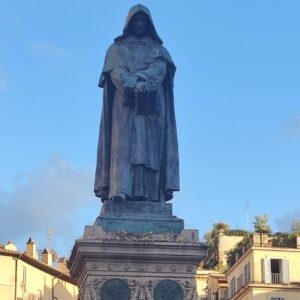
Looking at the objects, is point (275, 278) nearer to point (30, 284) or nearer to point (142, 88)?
point (30, 284)

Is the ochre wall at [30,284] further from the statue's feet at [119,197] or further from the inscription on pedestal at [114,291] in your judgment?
the inscription on pedestal at [114,291]

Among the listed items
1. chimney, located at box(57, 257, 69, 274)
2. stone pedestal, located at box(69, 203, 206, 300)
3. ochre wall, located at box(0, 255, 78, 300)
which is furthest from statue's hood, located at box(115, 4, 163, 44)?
chimney, located at box(57, 257, 69, 274)

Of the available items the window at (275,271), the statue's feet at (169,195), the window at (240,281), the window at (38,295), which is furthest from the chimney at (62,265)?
the statue's feet at (169,195)

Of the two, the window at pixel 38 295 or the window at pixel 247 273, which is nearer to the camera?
the window at pixel 247 273

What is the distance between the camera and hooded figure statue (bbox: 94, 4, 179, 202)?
49.4 feet

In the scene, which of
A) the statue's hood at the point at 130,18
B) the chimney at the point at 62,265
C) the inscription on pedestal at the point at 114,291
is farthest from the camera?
the chimney at the point at 62,265

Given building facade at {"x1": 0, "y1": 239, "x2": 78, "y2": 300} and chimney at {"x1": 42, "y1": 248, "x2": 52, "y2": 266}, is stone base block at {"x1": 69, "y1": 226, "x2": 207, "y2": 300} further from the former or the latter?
chimney at {"x1": 42, "y1": 248, "x2": 52, "y2": 266}

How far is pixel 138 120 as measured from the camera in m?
15.3

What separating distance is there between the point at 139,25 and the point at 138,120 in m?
1.75

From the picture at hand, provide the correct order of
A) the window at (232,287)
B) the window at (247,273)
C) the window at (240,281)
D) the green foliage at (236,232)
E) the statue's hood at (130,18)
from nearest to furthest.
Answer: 1. the statue's hood at (130,18)
2. the window at (247,273)
3. the window at (240,281)
4. the window at (232,287)
5. the green foliage at (236,232)

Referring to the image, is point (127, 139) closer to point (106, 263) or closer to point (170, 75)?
point (170, 75)

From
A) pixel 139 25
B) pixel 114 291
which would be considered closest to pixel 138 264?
pixel 114 291

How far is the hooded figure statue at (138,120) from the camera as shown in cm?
1505

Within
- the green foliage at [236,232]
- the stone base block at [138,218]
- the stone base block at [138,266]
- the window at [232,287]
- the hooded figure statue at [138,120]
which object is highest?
the green foliage at [236,232]
